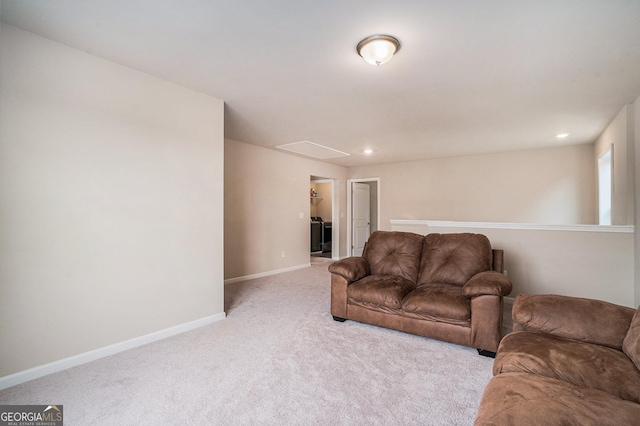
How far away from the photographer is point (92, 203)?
2.44 metres

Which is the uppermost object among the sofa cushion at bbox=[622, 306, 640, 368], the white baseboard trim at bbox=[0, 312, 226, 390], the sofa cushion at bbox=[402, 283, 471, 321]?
the sofa cushion at bbox=[622, 306, 640, 368]

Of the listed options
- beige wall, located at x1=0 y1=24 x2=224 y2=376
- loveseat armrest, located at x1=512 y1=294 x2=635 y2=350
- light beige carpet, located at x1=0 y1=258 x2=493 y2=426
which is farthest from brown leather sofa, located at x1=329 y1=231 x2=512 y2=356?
beige wall, located at x1=0 y1=24 x2=224 y2=376

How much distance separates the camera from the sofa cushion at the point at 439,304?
8.64 feet

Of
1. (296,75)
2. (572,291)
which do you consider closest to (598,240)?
(572,291)

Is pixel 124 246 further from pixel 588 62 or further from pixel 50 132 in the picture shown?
pixel 588 62

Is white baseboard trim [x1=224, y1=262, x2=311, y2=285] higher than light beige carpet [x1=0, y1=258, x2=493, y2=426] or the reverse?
higher

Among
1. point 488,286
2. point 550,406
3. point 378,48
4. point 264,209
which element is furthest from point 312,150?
point 550,406

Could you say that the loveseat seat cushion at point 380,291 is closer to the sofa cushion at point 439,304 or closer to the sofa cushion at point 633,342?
the sofa cushion at point 439,304

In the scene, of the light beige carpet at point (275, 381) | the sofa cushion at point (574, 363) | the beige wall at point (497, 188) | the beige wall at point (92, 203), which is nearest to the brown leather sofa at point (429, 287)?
the light beige carpet at point (275, 381)

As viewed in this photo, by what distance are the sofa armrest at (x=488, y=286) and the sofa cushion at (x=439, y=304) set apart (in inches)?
4.9

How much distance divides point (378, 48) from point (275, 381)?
8.15 ft

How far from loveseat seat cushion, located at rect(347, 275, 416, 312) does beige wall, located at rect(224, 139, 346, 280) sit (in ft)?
8.84

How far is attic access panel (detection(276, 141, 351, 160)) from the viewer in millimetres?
5339

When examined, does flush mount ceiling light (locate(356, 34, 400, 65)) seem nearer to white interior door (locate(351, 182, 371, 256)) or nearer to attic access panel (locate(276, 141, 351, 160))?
attic access panel (locate(276, 141, 351, 160))
